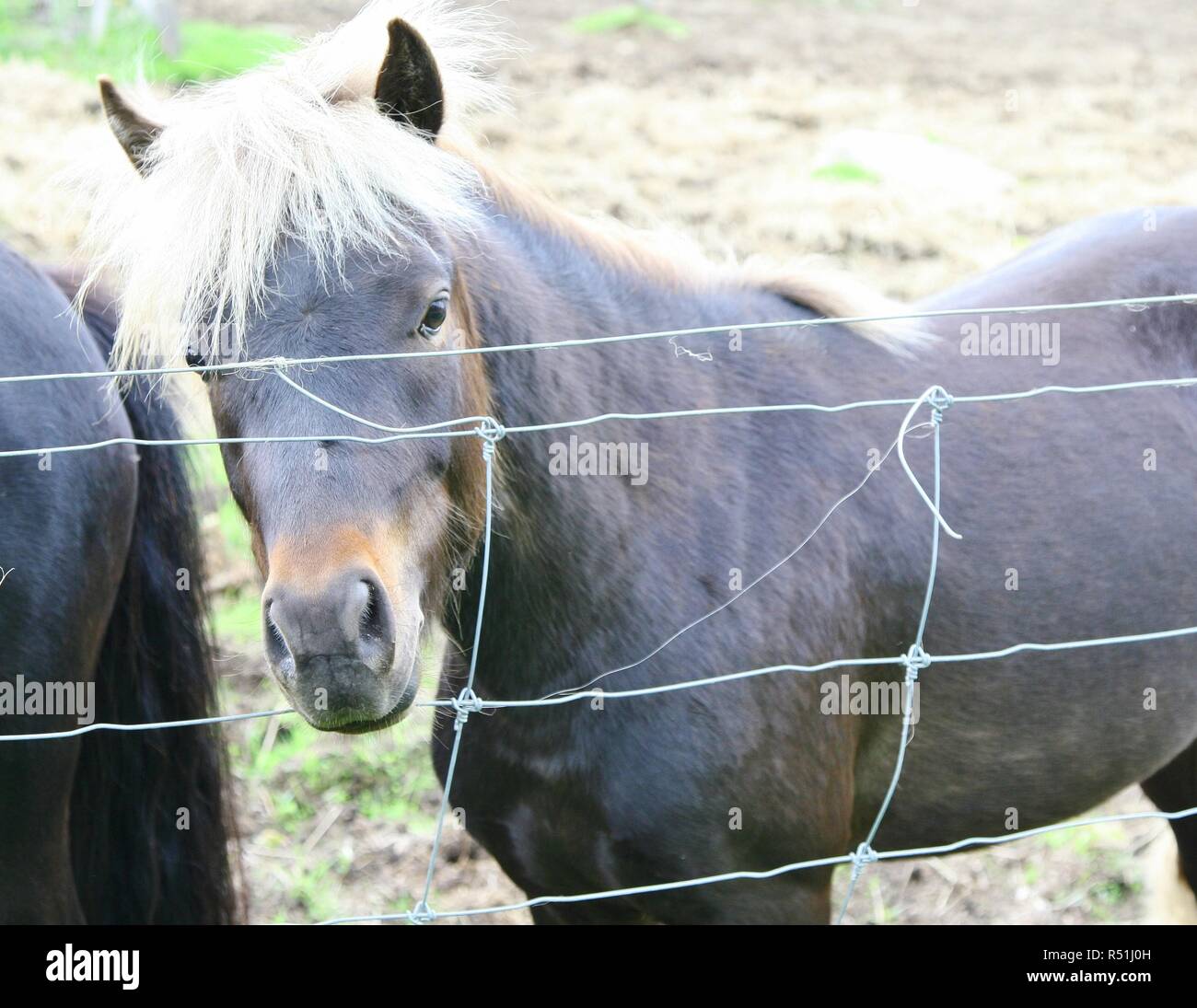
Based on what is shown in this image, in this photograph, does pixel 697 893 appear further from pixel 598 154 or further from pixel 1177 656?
pixel 598 154

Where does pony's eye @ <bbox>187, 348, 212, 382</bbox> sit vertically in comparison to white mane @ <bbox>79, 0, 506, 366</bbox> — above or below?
below

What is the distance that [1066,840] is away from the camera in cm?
401

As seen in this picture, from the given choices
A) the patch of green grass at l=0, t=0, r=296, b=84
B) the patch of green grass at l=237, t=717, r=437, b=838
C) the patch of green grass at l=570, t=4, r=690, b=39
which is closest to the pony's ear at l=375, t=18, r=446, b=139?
the patch of green grass at l=237, t=717, r=437, b=838

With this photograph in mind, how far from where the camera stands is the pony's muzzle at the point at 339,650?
1845 mm

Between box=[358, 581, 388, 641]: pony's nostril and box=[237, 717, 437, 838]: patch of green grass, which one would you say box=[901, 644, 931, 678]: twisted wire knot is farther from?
box=[237, 717, 437, 838]: patch of green grass

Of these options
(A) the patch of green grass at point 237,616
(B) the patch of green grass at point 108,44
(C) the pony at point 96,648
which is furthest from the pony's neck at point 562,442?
(B) the patch of green grass at point 108,44

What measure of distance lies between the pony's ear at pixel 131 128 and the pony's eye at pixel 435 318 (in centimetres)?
64

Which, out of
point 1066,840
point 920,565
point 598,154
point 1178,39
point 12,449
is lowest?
point 1066,840

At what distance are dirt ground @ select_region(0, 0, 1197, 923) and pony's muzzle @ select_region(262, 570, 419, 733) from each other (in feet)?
3.96

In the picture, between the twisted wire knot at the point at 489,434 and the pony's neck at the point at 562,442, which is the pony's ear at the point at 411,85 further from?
the twisted wire knot at the point at 489,434

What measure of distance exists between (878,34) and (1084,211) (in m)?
5.69

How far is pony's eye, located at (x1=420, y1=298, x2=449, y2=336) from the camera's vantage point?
2.13 metres
